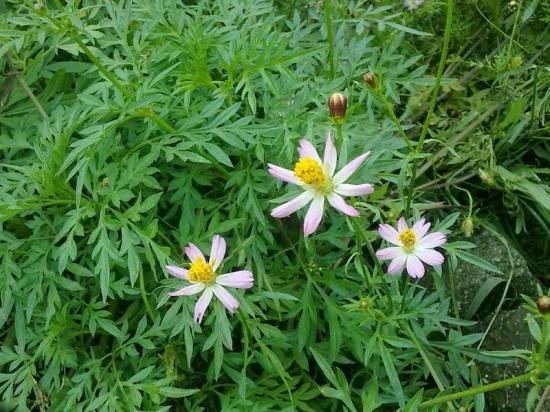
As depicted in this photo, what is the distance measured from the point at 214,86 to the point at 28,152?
2.16ft

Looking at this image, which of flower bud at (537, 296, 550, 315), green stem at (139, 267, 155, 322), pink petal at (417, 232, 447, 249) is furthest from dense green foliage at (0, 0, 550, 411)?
flower bud at (537, 296, 550, 315)

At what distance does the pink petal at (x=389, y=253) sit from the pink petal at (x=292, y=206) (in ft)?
0.84

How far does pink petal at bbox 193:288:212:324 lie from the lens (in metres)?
1.58

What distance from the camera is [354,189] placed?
146 centimetres

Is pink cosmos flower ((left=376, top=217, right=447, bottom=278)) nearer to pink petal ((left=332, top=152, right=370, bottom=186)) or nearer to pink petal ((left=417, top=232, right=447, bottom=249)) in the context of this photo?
pink petal ((left=417, top=232, right=447, bottom=249))

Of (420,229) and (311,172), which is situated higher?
(311,172)

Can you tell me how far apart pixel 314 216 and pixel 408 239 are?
316mm

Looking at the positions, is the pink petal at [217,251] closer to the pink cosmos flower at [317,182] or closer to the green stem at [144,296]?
the pink cosmos flower at [317,182]

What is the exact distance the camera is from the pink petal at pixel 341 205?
1.42m

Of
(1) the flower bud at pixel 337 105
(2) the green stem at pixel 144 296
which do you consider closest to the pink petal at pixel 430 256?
(1) the flower bud at pixel 337 105

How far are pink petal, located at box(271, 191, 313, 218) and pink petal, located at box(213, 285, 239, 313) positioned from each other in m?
0.23

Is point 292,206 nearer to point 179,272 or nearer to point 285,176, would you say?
point 285,176

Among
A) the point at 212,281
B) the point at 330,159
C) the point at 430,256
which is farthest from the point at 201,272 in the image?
the point at 430,256

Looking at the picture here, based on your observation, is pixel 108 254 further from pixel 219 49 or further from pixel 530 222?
pixel 530 222
